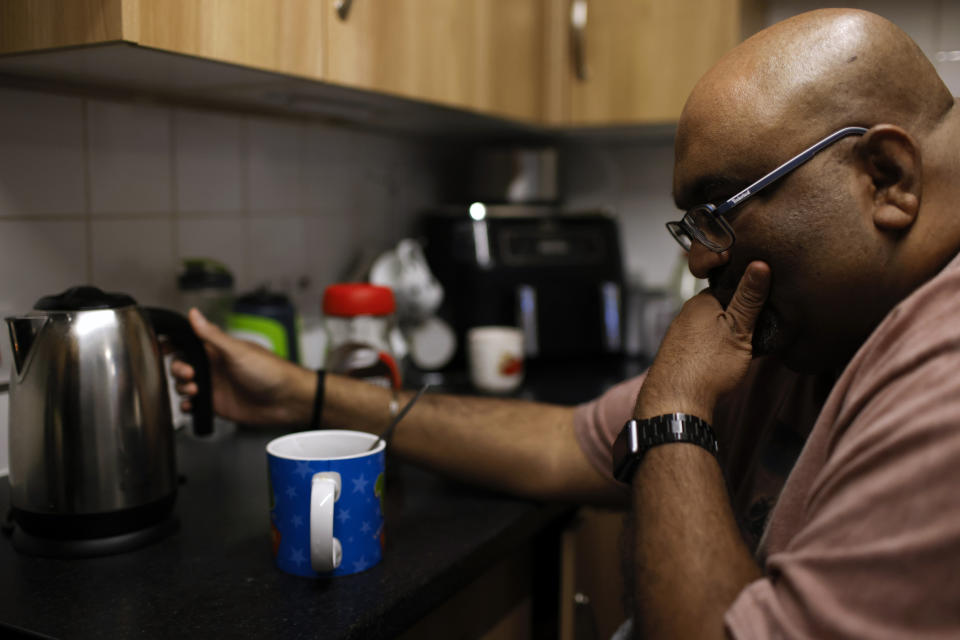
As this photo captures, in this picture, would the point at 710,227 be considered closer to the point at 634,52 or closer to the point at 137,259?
the point at 137,259

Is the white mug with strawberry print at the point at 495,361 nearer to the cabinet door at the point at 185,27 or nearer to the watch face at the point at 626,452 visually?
the cabinet door at the point at 185,27

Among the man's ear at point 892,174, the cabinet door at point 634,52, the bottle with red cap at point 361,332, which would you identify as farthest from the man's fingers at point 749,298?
the cabinet door at point 634,52

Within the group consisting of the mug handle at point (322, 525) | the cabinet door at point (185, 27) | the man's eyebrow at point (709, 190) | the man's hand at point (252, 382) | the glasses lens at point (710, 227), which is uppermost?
the cabinet door at point (185, 27)

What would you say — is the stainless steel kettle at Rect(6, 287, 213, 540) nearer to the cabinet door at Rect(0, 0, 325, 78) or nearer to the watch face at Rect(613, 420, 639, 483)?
the cabinet door at Rect(0, 0, 325, 78)

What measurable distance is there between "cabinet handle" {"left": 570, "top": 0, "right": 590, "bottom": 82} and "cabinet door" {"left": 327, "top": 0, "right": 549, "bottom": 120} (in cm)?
7

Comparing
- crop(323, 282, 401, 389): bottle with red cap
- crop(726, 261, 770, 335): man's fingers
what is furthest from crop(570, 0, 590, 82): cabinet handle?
crop(726, 261, 770, 335): man's fingers

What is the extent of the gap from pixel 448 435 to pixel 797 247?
1.80 ft

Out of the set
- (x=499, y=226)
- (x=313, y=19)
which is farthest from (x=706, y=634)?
(x=499, y=226)

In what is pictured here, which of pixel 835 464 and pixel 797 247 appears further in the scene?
pixel 797 247

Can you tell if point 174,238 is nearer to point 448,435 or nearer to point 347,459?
point 448,435

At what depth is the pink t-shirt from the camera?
551 millimetres

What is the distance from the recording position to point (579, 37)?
184 centimetres

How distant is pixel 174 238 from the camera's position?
1392mm

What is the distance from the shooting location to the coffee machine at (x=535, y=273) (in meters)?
1.84
